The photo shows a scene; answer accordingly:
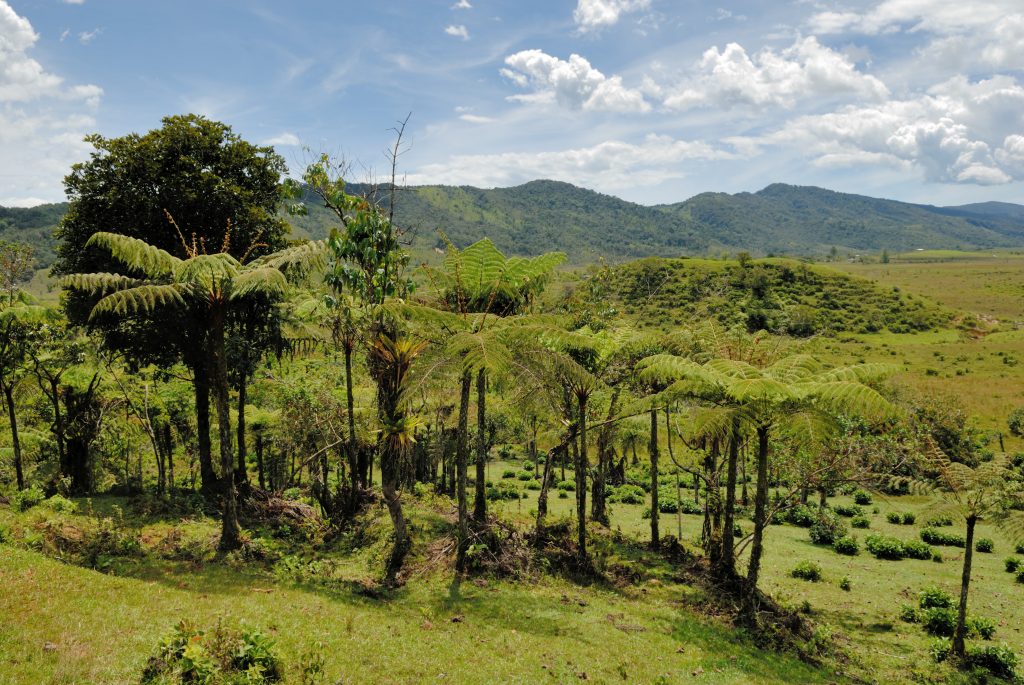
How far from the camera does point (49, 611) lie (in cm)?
689

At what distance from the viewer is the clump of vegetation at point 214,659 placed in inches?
238

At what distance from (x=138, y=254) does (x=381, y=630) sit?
330 inches

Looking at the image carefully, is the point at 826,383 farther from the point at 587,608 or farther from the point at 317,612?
the point at 317,612

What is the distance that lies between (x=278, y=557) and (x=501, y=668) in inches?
248

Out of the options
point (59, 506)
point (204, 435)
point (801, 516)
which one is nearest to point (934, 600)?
point (801, 516)

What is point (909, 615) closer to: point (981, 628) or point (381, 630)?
point (981, 628)

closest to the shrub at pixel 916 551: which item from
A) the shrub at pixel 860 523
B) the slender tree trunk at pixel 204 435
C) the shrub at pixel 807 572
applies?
the shrub at pixel 860 523

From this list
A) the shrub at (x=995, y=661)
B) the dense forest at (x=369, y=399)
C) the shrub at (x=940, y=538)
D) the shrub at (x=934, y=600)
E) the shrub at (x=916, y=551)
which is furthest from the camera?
the shrub at (x=940, y=538)

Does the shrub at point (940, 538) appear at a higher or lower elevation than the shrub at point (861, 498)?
higher

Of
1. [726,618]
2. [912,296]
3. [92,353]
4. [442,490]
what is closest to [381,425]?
[726,618]

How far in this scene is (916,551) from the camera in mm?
18812

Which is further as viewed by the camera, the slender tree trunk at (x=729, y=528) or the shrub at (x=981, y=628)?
the slender tree trunk at (x=729, y=528)

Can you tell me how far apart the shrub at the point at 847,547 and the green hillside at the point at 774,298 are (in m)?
59.1

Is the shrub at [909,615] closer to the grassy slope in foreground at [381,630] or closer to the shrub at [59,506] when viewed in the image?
the grassy slope in foreground at [381,630]
